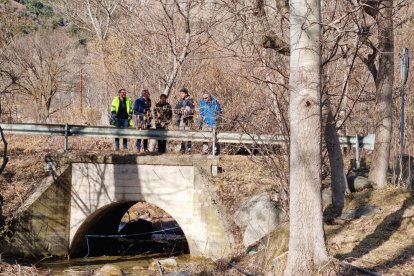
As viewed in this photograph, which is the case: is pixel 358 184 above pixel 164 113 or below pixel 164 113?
below

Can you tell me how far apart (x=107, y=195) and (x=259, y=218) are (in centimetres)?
422

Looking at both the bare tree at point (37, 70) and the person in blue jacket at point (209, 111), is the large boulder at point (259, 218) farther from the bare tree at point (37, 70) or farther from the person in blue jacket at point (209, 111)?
the bare tree at point (37, 70)

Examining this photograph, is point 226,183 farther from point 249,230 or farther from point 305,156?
point 305,156

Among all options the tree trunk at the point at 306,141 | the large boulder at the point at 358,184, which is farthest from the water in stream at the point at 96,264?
the tree trunk at the point at 306,141

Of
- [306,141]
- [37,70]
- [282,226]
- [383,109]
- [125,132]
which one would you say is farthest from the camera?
[37,70]

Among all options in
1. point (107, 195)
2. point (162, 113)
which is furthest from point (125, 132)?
point (107, 195)

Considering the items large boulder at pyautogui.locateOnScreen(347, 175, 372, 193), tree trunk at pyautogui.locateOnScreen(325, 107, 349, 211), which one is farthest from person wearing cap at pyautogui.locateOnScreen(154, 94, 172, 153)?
tree trunk at pyautogui.locateOnScreen(325, 107, 349, 211)

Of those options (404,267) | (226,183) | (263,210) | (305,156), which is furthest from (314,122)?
(226,183)

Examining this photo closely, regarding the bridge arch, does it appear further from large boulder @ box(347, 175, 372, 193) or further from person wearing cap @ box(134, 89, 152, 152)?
large boulder @ box(347, 175, 372, 193)

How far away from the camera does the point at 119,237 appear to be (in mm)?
17125

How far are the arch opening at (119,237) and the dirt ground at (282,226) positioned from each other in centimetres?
184

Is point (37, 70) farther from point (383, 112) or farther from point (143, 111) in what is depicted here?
point (383, 112)

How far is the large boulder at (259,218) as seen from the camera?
37.2 ft

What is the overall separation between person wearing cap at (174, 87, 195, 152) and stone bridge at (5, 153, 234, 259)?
84 centimetres
